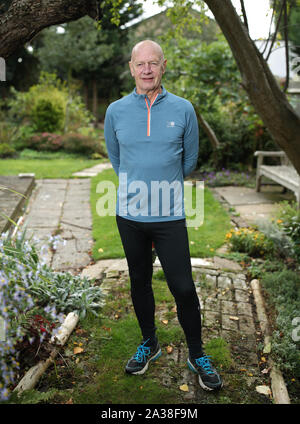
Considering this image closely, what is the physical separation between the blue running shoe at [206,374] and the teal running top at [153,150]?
88 cm

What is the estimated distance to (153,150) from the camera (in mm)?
1974

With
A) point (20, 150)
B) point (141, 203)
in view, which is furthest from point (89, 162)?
point (141, 203)

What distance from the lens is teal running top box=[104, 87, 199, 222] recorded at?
6.48 ft

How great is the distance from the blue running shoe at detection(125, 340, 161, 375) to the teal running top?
2.89 feet

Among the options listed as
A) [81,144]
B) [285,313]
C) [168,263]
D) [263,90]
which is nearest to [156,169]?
[168,263]

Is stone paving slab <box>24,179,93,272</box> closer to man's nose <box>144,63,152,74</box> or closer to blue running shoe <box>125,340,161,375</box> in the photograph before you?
blue running shoe <box>125,340,161,375</box>

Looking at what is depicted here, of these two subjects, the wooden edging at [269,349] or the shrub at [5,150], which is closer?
the wooden edging at [269,349]

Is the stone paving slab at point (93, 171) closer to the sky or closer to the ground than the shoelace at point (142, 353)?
closer to the sky

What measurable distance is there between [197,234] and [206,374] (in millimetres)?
2648

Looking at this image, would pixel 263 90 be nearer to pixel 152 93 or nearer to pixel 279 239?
pixel 152 93

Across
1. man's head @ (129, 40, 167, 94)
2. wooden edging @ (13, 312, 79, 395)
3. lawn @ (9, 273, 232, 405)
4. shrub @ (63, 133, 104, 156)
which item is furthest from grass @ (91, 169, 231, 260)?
shrub @ (63, 133, 104, 156)

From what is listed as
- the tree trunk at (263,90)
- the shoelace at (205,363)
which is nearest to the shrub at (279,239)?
the tree trunk at (263,90)

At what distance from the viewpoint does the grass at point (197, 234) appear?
4.22 metres

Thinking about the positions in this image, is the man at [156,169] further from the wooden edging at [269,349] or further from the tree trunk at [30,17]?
the tree trunk at [30,17]
